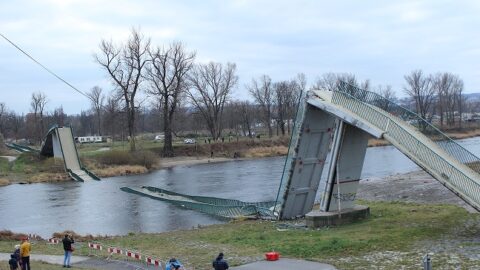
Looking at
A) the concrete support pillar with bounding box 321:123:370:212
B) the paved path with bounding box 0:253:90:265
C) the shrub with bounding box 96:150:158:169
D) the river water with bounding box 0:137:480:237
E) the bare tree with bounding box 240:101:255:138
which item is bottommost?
the river water with bounding box 0:137:480:237

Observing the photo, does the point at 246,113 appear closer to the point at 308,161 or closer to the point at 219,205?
the point at 219,205

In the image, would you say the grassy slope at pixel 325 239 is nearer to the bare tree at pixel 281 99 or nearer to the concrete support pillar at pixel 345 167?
the concrete support pillar at pixel 345 167

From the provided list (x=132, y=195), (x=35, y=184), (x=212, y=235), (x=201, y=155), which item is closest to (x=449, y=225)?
(x=212, y=235)

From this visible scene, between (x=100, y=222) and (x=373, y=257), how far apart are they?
857 inches

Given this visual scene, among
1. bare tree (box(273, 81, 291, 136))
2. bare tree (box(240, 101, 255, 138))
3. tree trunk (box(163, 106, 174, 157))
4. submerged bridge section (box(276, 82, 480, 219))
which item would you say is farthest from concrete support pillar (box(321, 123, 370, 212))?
bare tree (box(240, 101, 255, 138))

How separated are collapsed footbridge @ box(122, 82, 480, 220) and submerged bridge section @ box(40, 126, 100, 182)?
44.5 m

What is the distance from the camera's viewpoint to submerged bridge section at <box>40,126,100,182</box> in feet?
224

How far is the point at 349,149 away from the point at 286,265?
853 centimetres

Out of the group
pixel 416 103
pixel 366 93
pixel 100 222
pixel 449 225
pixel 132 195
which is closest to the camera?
pixel 449 225

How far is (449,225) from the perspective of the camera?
2075 centimetres

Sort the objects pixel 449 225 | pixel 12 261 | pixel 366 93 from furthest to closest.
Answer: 1. pixel 366 93
2. pixel 449 225
3. pixel 12 261

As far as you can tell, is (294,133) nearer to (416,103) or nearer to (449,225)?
(449,225)

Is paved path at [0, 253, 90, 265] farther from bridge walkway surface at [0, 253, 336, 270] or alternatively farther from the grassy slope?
the grassy slope

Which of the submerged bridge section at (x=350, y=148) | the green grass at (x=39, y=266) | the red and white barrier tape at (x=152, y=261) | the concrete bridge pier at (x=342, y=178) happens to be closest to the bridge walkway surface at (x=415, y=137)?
the submerged bridge section at (x=350, y=148)
